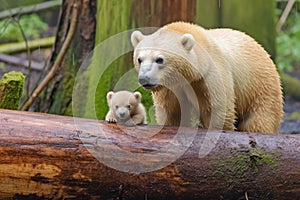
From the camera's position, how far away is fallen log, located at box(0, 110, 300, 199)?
353 cm

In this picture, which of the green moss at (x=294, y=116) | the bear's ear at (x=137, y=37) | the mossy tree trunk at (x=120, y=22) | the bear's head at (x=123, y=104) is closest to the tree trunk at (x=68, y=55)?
the mossy tree trunk at (x=120, y=22)

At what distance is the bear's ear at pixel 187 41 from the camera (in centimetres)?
390

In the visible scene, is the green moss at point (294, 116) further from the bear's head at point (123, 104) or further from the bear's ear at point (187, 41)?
the bear's ear at point (187, 41)

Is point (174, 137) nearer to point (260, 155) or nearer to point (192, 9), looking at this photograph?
point (260, 155)

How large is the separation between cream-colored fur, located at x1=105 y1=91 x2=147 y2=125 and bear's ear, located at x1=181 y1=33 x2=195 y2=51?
56 centimetres

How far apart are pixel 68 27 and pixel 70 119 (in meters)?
3.33

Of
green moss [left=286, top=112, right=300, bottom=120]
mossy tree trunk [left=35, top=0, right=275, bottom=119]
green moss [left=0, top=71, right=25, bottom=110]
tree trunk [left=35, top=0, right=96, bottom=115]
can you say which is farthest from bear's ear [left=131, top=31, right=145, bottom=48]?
green moss [left=286, top=112, right=300, bottom=120]

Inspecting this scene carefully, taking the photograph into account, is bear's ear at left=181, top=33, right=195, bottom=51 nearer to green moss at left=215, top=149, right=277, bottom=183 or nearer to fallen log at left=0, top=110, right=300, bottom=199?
fallen log at left=0, top=110, right=300, bottom=199

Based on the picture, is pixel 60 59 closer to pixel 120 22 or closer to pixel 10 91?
pixel 120 22

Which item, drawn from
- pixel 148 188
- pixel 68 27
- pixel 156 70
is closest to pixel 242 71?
pixel 156 70

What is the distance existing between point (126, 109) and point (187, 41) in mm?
663

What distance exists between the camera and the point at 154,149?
3.65m

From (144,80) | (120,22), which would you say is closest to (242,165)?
(144,80)

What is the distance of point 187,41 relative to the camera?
391 cm
